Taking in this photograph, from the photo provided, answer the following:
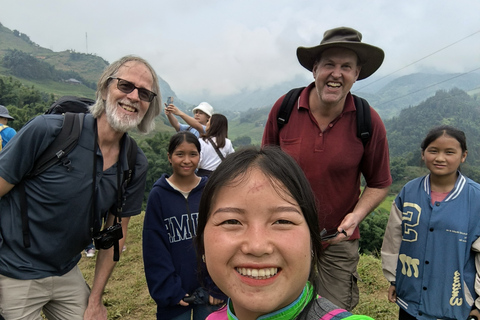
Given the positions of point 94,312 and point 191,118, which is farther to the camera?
point 191,118

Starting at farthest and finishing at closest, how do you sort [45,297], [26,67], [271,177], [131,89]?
[26,67] → [131,89] → [45,297] → [271,177]

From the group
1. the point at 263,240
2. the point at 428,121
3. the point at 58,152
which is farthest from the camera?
the point at 428,121

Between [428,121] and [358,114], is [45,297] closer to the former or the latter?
[358,114]

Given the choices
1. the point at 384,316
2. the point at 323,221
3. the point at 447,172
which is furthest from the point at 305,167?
the point at 384,316

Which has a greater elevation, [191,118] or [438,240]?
[191,118]

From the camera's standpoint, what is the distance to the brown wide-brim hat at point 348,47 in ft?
7.59

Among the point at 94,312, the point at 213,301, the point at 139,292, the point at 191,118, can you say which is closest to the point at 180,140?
the point at 213,301

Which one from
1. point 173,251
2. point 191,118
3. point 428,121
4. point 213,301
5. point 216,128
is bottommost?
point 213,301

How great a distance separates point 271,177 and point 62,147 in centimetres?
174

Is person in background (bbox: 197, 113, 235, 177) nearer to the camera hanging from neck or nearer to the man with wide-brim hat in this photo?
the camera hanging from neck

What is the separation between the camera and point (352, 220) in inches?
86.4

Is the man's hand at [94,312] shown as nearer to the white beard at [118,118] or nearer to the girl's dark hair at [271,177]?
the white beard at [118,118]

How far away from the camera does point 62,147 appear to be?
214 centimetres

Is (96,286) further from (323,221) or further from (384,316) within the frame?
(384,316)
